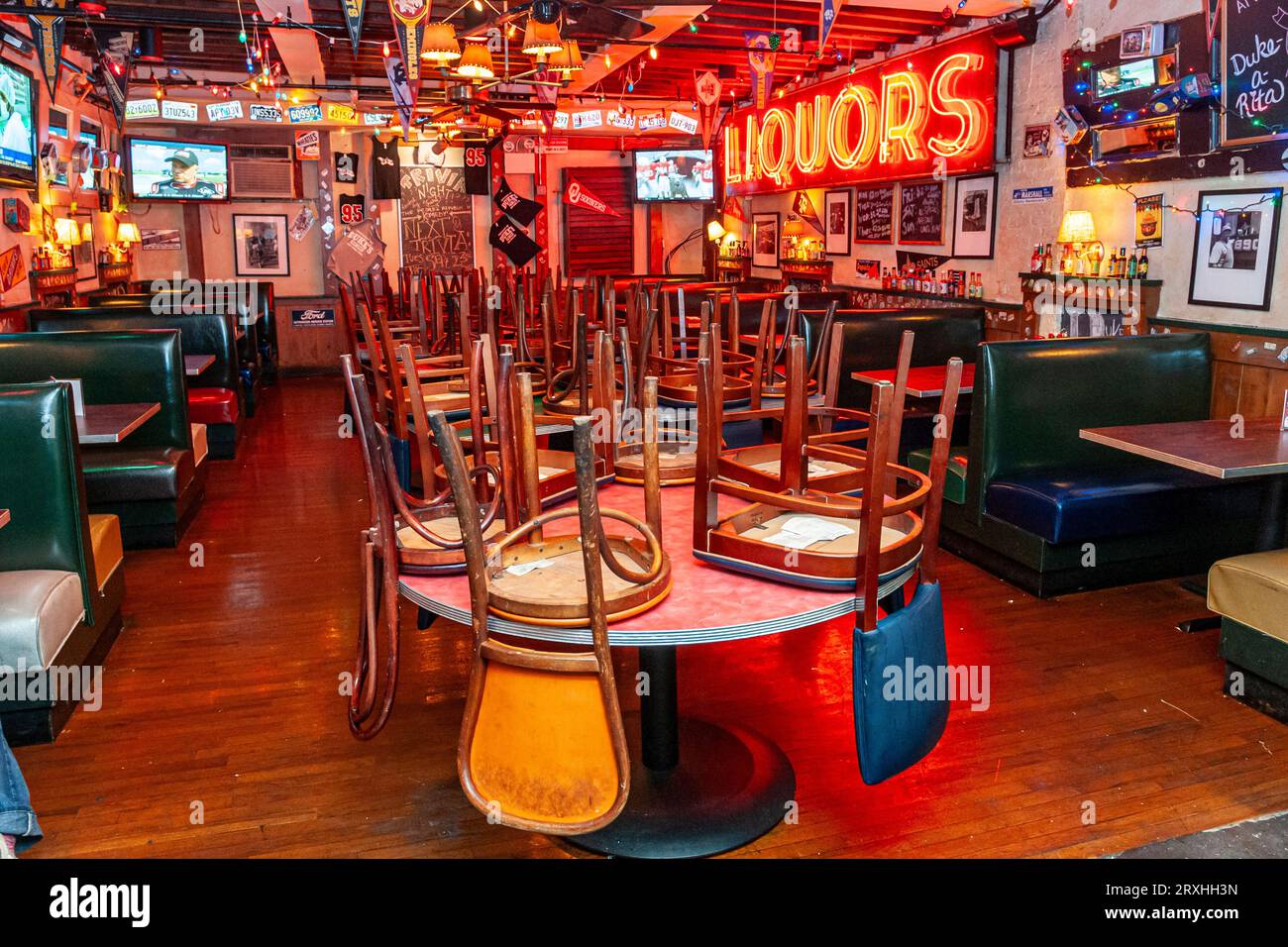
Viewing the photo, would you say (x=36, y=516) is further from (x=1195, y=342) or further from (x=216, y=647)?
(x=1195, y=342)

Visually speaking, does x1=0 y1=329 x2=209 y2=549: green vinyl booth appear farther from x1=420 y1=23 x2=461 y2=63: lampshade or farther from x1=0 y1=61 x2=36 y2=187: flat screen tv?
x1=420 y1=23 x2=461 y2=63: lampshade

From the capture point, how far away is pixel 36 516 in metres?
3.36

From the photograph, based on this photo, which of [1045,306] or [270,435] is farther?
[270,435]

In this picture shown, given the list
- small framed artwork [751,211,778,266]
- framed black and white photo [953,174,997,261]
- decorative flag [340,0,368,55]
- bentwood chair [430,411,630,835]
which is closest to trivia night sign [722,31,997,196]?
framed black and white photo [953,174,997,261]

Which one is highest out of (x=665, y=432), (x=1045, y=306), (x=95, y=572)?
(x=1045, y=306)

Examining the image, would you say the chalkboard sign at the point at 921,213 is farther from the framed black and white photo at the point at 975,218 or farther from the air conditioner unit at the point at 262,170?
the air conditioner unit at the point at 262,170

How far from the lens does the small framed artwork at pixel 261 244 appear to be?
11.4m

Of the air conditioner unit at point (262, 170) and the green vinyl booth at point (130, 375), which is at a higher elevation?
the air conditioner unit at point (262, 170)

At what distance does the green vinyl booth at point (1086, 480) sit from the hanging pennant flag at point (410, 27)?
3.42m

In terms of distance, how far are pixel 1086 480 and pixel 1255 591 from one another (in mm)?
1144

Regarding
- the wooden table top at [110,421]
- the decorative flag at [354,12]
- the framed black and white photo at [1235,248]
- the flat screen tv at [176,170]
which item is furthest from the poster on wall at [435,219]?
the framed black and white photo at [1235,248]

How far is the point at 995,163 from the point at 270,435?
231 inches
